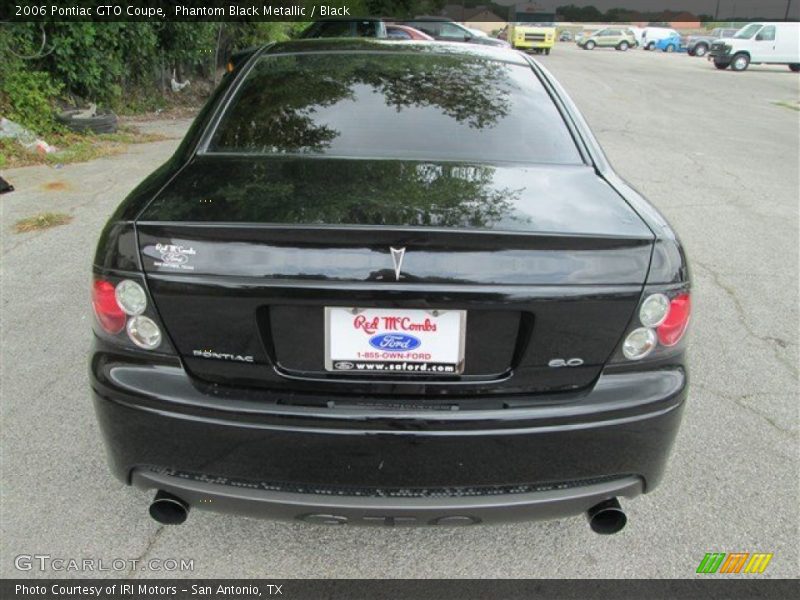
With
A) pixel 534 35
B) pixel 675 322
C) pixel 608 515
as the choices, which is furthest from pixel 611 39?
pixel 608 515

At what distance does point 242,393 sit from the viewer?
194cm

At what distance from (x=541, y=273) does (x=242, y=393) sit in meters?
0.94

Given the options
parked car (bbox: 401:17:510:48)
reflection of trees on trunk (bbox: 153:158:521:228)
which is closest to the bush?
reflection of trees on trunk (bbox: 153:158:521:228)

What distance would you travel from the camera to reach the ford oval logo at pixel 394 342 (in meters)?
1.87

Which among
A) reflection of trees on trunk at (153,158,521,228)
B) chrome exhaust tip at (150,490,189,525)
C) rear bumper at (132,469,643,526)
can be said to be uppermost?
reflection of trees on trunk at (153,158,521,228)

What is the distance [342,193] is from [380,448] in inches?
31.3

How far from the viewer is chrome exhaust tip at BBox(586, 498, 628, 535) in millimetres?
2062

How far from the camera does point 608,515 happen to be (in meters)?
2.07

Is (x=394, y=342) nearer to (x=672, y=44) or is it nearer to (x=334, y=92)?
(x=334, y=92)

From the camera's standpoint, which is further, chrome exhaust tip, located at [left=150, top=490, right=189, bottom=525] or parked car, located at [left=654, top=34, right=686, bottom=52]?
parked car, located at [left=654, top=34, right=686, bottom=52]

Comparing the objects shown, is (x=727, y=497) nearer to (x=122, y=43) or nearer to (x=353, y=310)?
(x=353, y=310)

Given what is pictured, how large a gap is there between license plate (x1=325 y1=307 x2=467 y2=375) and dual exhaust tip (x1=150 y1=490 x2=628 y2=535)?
66cm
